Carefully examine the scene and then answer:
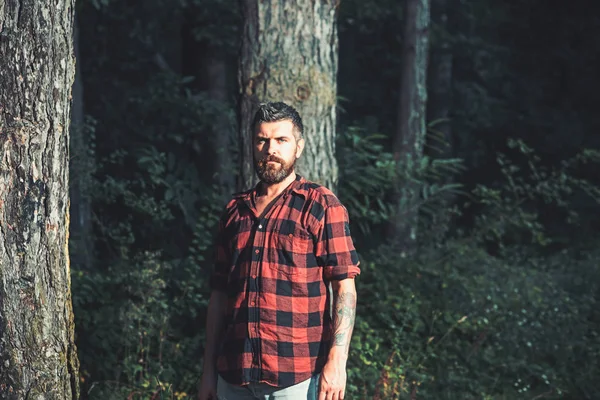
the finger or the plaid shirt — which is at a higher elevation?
the plaid shirt

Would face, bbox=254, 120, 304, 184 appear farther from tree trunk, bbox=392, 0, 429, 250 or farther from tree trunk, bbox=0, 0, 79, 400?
tree trunk, bbox=392, 0, 429, 250

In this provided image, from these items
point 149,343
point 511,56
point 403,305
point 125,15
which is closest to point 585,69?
point 511,56

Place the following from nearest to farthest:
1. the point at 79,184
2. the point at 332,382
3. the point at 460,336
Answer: the point at 332,382 → the point at 460,336 → the point at 79,184

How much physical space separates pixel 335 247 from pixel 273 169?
522mm

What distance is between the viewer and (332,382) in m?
4.04

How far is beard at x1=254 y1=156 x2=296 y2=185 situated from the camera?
4227mm

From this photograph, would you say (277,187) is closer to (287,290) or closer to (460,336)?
(287,290)

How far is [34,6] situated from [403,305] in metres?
4.96

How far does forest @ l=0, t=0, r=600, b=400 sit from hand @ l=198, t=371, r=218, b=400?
759 millimetres

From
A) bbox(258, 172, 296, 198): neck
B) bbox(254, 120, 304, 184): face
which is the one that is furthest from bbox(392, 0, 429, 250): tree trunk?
bbox(254, 120, 304, 184): face

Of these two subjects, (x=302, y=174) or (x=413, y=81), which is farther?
(x=413, y=81)

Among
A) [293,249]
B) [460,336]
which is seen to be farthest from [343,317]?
[460,336]

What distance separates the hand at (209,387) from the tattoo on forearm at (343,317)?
799 millimetres

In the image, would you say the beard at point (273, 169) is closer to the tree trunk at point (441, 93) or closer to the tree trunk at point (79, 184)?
the tree trunk at point (79, 184)
